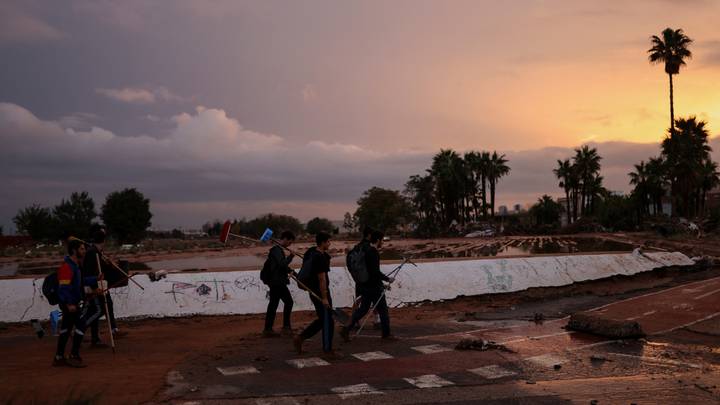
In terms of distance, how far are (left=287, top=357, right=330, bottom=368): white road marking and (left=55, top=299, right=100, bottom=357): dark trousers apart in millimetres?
2937

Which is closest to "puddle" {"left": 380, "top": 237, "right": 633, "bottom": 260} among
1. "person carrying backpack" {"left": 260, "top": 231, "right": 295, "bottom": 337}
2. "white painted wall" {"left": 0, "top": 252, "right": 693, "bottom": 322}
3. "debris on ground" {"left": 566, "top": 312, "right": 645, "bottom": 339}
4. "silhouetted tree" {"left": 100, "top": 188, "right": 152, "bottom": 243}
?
"white painted wall" {"left": 0, "top": 252, "right": 693, "bottom": 322}

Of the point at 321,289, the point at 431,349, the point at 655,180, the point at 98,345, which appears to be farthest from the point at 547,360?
the point at 655,180

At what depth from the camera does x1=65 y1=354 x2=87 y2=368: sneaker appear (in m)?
8.01

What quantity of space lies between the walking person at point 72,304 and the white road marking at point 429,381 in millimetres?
4498

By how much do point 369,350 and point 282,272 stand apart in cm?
214

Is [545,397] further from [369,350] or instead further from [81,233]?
[81,233]

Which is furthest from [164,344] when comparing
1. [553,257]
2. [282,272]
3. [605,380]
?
[553,257]

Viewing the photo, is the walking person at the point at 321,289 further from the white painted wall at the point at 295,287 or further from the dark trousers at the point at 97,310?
the white painted wall at the point at 295,287

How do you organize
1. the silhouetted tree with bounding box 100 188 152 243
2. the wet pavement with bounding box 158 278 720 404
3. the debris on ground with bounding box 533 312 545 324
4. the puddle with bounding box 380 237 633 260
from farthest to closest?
the silhouetted tree with bounding box 100 188 152 243, the puddle with bounding box 380 237 633 260, the debris on ground with bounding box 533 312 545 324, the wet pavement with bounding box 158 278 720 404

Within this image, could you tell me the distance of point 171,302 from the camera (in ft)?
43.2

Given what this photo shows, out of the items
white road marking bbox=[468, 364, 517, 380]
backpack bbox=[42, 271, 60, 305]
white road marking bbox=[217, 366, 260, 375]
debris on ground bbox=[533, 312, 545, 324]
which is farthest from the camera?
debris on ground bbox=[533, 312, 545, 324]

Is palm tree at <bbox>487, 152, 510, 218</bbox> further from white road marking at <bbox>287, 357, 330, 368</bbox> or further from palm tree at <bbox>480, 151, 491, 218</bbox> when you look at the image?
white road marking at <bbox>287, 357, 330, 368</bbox>

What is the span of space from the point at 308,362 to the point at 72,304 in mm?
3373

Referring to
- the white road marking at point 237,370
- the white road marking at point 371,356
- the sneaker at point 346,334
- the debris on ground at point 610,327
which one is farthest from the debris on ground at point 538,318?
the white road marking at point 237,370
